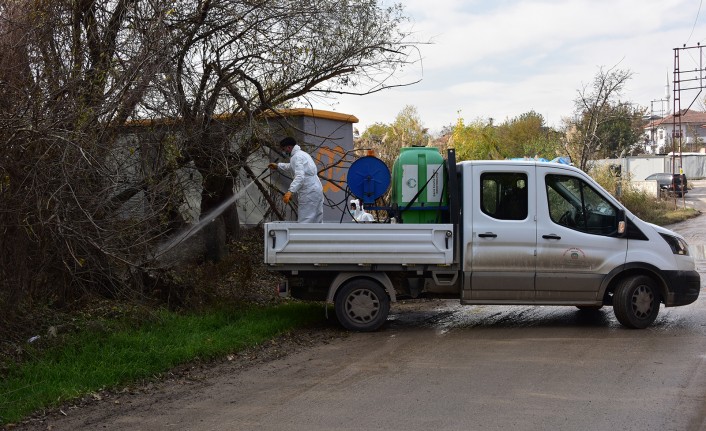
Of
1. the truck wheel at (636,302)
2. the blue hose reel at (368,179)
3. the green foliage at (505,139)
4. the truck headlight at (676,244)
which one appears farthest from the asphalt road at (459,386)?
the green foliage at (505,139)

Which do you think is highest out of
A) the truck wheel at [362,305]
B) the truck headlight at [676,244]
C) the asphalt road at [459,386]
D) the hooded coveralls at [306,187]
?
the hooded coveralls at [306,187]

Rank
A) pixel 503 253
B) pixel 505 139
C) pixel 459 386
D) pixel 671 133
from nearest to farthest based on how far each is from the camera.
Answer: pixel 459 386
pixel 503 253
pixel 505 139
pixel 671 133

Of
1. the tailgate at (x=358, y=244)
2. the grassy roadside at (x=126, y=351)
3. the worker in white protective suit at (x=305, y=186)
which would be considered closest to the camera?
the grassy roadside at (x=126, y=351)

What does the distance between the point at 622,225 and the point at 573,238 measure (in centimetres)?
64

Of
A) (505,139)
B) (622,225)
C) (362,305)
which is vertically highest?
(505,139)

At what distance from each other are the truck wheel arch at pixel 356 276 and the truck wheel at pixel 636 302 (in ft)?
9.38

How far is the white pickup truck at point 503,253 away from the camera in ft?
32.0

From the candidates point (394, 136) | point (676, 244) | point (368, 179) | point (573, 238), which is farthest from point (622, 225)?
point (394, 136)

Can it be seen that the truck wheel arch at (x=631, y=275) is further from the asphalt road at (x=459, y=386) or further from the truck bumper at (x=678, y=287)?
the asphalt road at (x=459, y=386)

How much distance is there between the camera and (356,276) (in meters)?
10.0

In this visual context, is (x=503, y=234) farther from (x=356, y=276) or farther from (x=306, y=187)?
(x=306, y=187)

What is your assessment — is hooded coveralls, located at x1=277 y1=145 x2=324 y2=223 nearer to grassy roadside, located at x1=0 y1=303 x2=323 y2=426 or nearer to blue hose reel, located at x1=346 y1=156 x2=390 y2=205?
blue hose reel, located at x1=346 y1=156 x2=390 y2=205

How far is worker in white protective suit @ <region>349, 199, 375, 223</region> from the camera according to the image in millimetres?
10834

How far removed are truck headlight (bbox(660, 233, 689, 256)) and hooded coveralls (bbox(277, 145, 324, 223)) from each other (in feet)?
14.8
